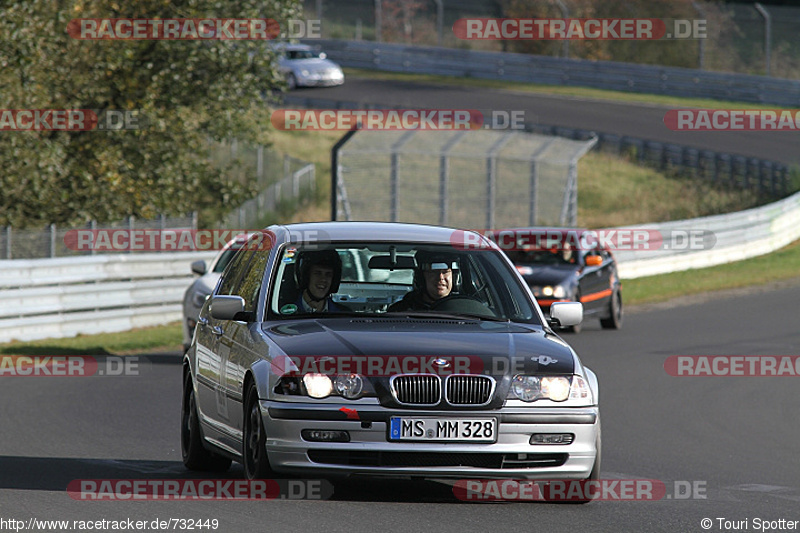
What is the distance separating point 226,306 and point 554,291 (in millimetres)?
12806

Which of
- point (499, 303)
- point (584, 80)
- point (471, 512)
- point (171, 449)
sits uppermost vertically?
point (499, 303)

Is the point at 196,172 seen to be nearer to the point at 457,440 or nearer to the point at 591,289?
the point at 591,289

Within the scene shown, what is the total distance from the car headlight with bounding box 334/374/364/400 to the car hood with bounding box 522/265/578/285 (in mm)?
13592

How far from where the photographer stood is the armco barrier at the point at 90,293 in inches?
792

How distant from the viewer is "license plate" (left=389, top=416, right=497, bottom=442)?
7488 millimetres

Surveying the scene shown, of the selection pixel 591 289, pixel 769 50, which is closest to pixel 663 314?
pixel 591 289

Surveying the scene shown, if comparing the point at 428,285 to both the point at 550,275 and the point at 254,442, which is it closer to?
the point at 254,442

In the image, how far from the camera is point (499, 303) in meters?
8.89

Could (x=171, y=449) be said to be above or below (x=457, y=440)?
below

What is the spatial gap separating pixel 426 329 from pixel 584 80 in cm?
4917

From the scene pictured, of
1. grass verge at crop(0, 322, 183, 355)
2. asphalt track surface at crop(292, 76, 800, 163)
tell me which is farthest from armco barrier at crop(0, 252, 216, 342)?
asphalt track surface at crop(292, 76, 800, 163)

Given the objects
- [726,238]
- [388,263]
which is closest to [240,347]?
[388,263]

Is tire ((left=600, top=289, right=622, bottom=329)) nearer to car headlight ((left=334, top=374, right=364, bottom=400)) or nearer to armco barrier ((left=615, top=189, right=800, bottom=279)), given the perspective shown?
armco barrier ((left=615, top=189, right=800, bottom=279))

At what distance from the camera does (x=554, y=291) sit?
20.9 m
